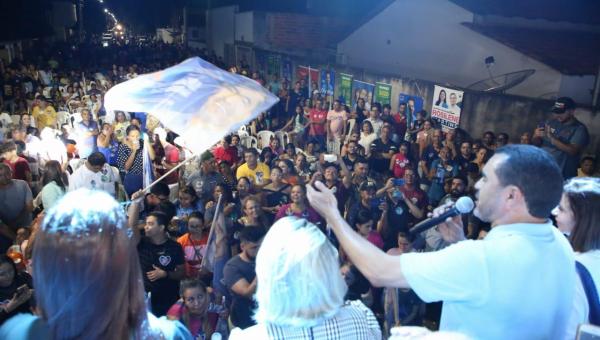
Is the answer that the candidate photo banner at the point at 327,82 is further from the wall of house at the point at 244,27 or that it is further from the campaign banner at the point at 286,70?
the wall of house at the point at 244,27

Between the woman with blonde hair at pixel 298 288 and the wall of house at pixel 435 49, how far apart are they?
1211 cm

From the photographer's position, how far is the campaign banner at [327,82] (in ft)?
52.7

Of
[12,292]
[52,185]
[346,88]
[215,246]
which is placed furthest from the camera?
[346,88]

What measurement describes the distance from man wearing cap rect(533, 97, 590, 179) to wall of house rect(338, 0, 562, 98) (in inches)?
232

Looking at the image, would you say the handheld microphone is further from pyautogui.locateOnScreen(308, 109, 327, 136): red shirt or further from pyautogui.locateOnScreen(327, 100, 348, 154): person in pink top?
pyautogui.locateOnScreen(308, 109, 327, 136): red shirt

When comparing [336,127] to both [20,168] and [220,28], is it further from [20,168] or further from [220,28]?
[220,28]

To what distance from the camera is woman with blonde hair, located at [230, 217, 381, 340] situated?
1891mm

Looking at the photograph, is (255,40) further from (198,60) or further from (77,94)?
(198,60)

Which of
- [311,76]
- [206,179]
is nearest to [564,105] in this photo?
[206,179]

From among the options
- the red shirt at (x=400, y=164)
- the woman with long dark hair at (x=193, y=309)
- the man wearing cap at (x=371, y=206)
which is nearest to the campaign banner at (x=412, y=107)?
the red shirt at (x=400, y=164)

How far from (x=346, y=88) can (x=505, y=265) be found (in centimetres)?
1391

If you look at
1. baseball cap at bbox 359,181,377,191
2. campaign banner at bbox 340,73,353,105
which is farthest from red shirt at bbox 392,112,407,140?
campaign banner at bbox 340,73,353,105

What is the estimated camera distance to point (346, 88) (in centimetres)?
1534

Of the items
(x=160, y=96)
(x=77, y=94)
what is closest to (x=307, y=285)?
(x=160, y=96)
